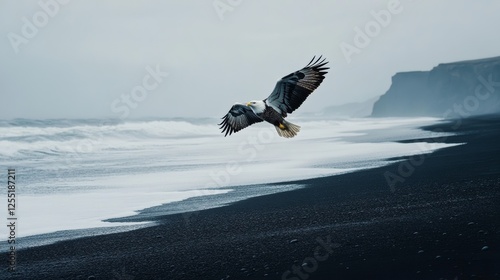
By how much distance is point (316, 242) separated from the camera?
1122 cm

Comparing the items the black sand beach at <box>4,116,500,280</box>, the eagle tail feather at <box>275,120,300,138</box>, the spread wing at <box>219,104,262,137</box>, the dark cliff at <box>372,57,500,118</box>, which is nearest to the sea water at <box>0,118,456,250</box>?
the black sand beach at <box>4,116,500,280</box>

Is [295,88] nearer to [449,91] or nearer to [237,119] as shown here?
[237,119]

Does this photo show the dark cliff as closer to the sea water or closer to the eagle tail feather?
the sea water

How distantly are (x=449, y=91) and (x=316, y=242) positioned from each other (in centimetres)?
12693

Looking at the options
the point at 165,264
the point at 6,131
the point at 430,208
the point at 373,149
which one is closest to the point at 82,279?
the point at 165,264

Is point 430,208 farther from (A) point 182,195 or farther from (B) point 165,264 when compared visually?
(A) point 182,195

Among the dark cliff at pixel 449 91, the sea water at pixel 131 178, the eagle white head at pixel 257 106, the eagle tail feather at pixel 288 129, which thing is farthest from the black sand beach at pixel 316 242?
the dark cliff at pixel 449 91

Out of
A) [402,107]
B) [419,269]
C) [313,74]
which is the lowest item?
[419,269]

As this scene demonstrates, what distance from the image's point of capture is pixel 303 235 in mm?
11930

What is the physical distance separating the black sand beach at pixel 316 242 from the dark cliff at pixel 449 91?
10149cm

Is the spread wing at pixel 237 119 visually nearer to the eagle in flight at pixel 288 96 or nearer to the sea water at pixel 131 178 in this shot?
the eagle in flight at pixel 288 96

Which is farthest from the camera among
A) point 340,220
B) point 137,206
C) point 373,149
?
point 373,149

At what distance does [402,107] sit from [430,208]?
459ft

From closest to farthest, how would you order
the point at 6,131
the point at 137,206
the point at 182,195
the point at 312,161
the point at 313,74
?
1. the point at 313,74
2. the point at 137,206
3. the point at 182,195
4. the point at 312,161
5. the point at 6,131
